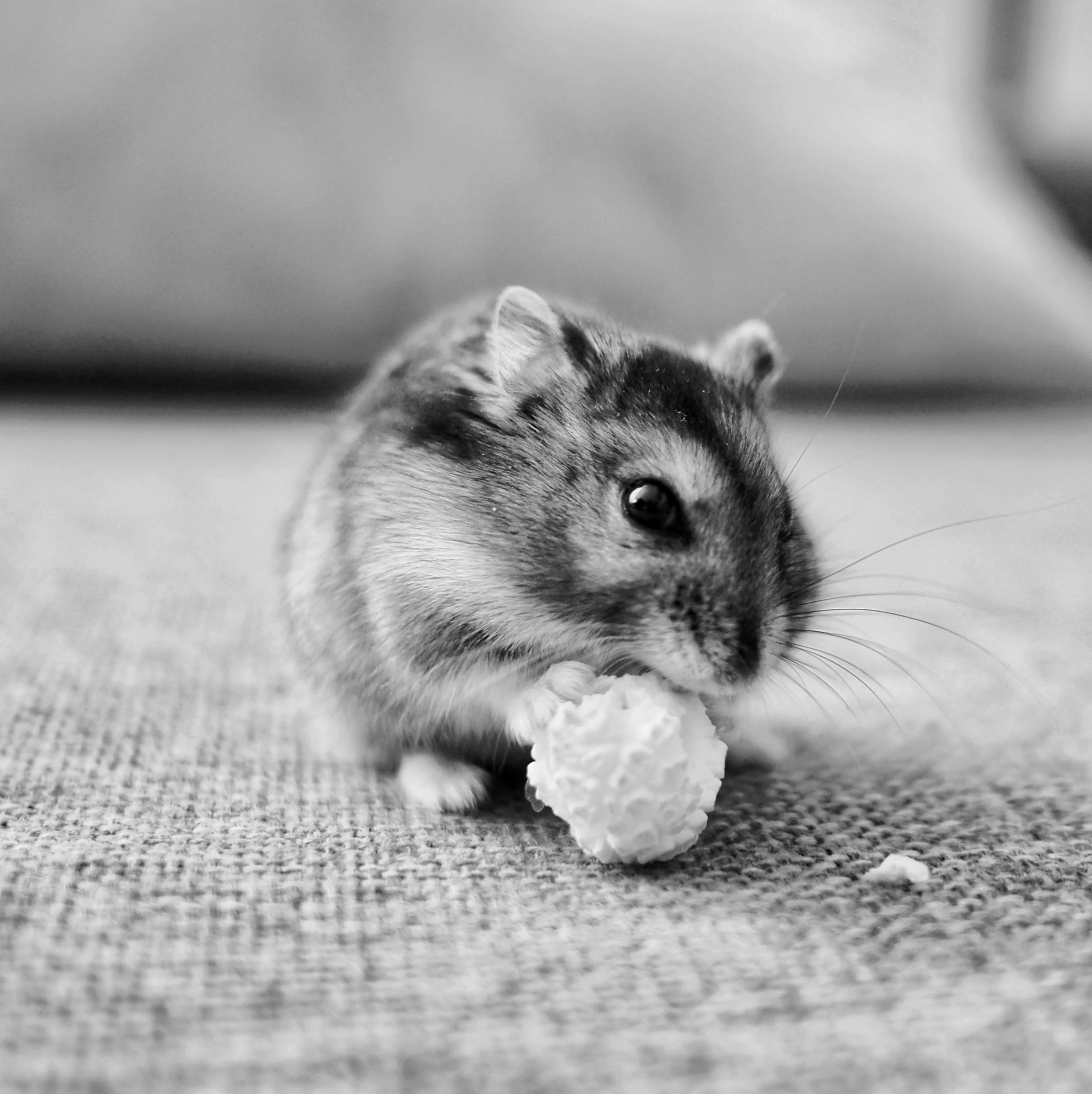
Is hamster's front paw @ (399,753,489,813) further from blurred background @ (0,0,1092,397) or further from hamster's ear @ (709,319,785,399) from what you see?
blurred background @ (0,0,1092,397)

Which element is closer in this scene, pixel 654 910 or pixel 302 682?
pixel 654 910

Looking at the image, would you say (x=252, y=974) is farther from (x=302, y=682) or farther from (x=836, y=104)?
(x=836, y=104)

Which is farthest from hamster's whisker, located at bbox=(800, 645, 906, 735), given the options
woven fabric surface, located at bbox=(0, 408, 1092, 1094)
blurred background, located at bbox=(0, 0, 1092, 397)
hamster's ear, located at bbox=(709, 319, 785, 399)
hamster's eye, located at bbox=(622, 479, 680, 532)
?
blurred background, located at bbox=(0, 0, 1092, 397)

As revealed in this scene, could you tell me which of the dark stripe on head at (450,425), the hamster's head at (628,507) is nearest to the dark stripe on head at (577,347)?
the hamster's head at (628,507)

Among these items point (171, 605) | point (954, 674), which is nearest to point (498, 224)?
point (171, 605)

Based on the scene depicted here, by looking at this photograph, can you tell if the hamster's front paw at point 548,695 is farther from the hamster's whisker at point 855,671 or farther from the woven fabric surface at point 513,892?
the hamster's whisker at point 855,671

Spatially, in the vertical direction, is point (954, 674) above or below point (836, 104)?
below

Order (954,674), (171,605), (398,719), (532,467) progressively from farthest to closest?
(171,605), (954,674), (398,719), (532,467)
